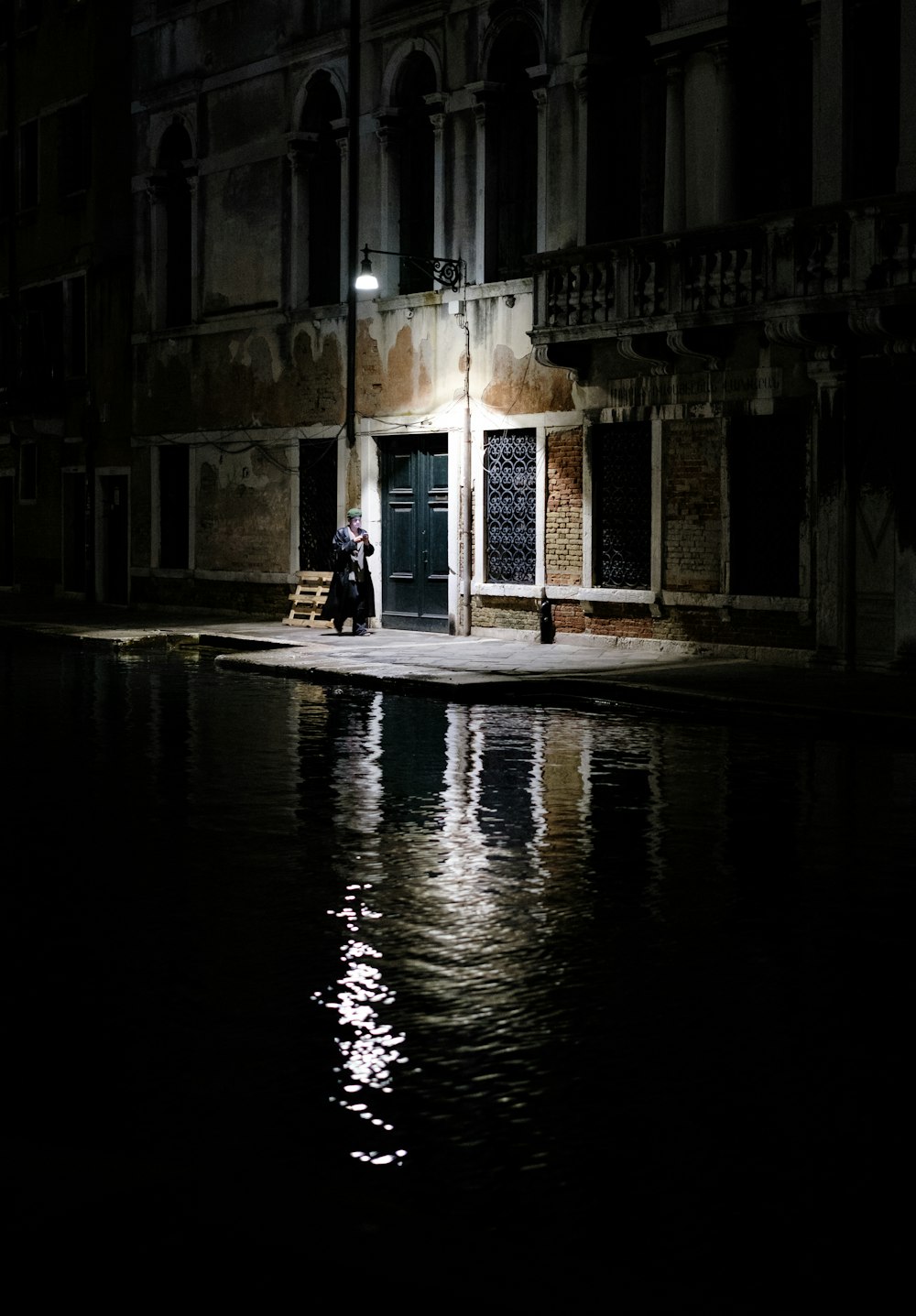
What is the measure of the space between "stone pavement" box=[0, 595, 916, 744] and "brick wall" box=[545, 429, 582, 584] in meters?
0.91

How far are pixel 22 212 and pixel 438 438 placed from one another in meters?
15.5

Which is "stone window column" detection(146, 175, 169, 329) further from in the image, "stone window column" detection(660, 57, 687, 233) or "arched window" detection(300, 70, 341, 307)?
"stone window column" detection(660, 57, 687, 233)

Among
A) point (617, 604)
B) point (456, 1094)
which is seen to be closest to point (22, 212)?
point (617, 604)

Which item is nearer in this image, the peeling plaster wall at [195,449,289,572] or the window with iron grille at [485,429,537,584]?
the window with iron grille at [485,429,537,584]

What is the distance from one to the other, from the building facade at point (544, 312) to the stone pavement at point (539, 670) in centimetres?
86

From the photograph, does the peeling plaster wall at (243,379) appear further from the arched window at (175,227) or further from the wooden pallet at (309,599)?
the wooden pallet at (309,599)

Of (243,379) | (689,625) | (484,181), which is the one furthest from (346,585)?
(243,379)

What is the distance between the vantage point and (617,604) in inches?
936

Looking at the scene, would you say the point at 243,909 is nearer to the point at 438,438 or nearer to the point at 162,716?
the point at 162,716

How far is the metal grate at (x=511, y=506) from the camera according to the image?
2508 cm

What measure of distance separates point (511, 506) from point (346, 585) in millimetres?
2593

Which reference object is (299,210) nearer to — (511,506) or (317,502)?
(317,502)

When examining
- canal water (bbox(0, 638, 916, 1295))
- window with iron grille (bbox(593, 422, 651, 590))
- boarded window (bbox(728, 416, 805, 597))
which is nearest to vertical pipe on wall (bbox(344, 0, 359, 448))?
window with iron grille (bbox(593, 422, 651, 590))

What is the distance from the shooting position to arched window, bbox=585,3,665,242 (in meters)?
23.9
